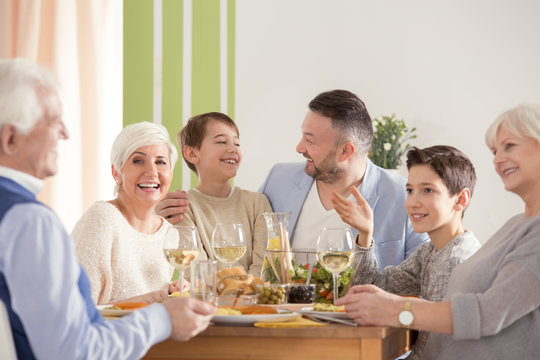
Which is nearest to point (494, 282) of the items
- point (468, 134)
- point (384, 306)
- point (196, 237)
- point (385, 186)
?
point (384, 306)

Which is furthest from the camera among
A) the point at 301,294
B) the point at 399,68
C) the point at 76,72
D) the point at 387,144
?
the point at 399,68

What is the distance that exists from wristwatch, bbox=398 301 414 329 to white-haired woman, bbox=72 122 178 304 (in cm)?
91

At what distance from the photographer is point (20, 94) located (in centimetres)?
126

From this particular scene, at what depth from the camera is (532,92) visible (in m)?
4.80

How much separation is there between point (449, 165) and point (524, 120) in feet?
1.55

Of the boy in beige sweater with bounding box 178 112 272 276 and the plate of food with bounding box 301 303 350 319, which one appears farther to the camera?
the boy in beige sweater with bounding box 178 112 272 276

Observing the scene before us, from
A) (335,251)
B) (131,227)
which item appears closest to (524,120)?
(335,251)

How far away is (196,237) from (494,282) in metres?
0.81

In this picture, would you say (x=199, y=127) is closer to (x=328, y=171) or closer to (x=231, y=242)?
(x=328, y=171)

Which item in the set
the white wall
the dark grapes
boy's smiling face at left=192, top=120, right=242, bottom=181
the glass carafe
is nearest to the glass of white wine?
the glass carafe

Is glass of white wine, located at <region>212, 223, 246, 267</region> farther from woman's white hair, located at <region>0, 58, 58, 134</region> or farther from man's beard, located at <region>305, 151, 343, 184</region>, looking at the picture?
man's beard, located at <region>305, 151, 343, 184</region>

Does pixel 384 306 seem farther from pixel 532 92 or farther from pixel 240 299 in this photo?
pixel 532 92

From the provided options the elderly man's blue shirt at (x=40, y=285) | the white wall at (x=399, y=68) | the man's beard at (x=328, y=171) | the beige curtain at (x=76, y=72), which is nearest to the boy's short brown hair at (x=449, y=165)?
the man's beard at (x=328, y=171)

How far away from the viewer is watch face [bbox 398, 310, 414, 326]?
→ 159 cm
